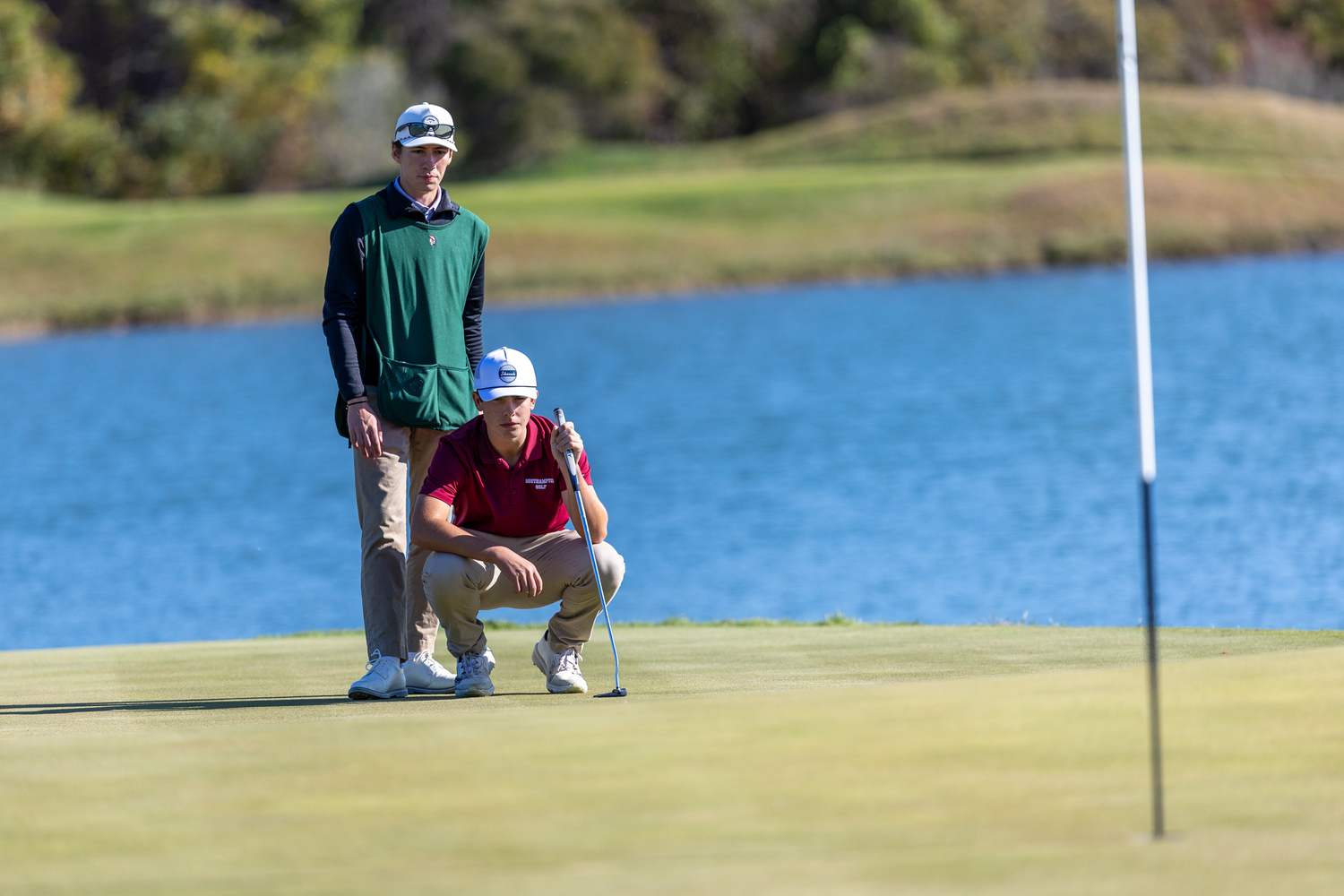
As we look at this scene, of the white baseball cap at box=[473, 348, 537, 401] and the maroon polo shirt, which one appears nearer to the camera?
the white baseball cap at box=[473, 348, 537, 401]

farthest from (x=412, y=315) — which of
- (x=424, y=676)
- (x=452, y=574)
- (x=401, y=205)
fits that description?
(x=424, y=676)

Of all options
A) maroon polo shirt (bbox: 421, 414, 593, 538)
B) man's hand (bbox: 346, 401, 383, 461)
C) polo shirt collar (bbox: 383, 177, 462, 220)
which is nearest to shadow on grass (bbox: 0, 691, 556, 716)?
maroon polo shirt (bbox: 421, 414, 593, 538)

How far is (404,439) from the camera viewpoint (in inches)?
270

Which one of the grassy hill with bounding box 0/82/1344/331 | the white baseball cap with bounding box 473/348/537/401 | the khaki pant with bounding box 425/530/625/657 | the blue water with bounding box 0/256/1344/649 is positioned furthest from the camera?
the grassy hill with bounding box 0/82/1344/331

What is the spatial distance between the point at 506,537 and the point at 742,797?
2.85 meters

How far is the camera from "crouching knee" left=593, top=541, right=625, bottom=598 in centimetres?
653

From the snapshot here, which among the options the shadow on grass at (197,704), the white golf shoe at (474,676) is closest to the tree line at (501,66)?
the shadow on grass at (197,704)

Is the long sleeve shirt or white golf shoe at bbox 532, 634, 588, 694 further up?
the long sleeve shirt

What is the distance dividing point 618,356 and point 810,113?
1922 inches

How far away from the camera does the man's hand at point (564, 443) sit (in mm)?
6359

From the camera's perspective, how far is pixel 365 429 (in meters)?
6.66

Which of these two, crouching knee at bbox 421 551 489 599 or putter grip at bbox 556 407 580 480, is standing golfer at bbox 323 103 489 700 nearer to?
crouching knee at bbox 421 551 489 599

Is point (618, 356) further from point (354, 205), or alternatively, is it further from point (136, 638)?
point (354, 205)

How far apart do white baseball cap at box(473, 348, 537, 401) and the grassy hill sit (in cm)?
4522
